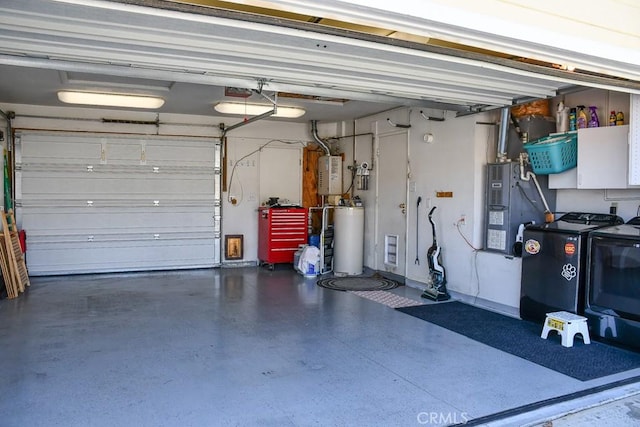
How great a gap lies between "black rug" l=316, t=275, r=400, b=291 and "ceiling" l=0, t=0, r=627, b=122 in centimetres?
265

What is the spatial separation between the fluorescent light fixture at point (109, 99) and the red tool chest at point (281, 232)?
2420 millimetres

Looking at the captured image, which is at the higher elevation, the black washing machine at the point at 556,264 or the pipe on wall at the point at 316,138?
the pipe on wall at the point at 316,138

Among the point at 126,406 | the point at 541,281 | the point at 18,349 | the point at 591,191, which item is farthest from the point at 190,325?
the point at 591,191

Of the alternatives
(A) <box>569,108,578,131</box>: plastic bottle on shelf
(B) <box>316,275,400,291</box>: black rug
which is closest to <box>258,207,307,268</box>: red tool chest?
(B) <box>316,275,400,291</box>: black rug

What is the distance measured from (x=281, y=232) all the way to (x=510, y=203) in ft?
12.5

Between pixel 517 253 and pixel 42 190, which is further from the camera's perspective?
pixel 42 190

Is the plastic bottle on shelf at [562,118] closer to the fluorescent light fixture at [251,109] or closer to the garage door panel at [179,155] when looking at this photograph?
the fluorescent light fixture at [251,109]

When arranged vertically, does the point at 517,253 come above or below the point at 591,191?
below

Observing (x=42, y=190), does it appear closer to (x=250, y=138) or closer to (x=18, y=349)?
(x=250, y=138)

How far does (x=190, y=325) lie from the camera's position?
4613 millimetres

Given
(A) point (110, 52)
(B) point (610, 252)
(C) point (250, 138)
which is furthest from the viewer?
(C) point (250, 138)

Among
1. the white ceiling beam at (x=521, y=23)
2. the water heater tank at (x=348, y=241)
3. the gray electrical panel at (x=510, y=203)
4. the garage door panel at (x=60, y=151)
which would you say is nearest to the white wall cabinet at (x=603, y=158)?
the gray electrical panel at (x=510, y=203)

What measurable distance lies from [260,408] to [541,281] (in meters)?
3.09

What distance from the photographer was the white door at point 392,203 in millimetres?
6855
